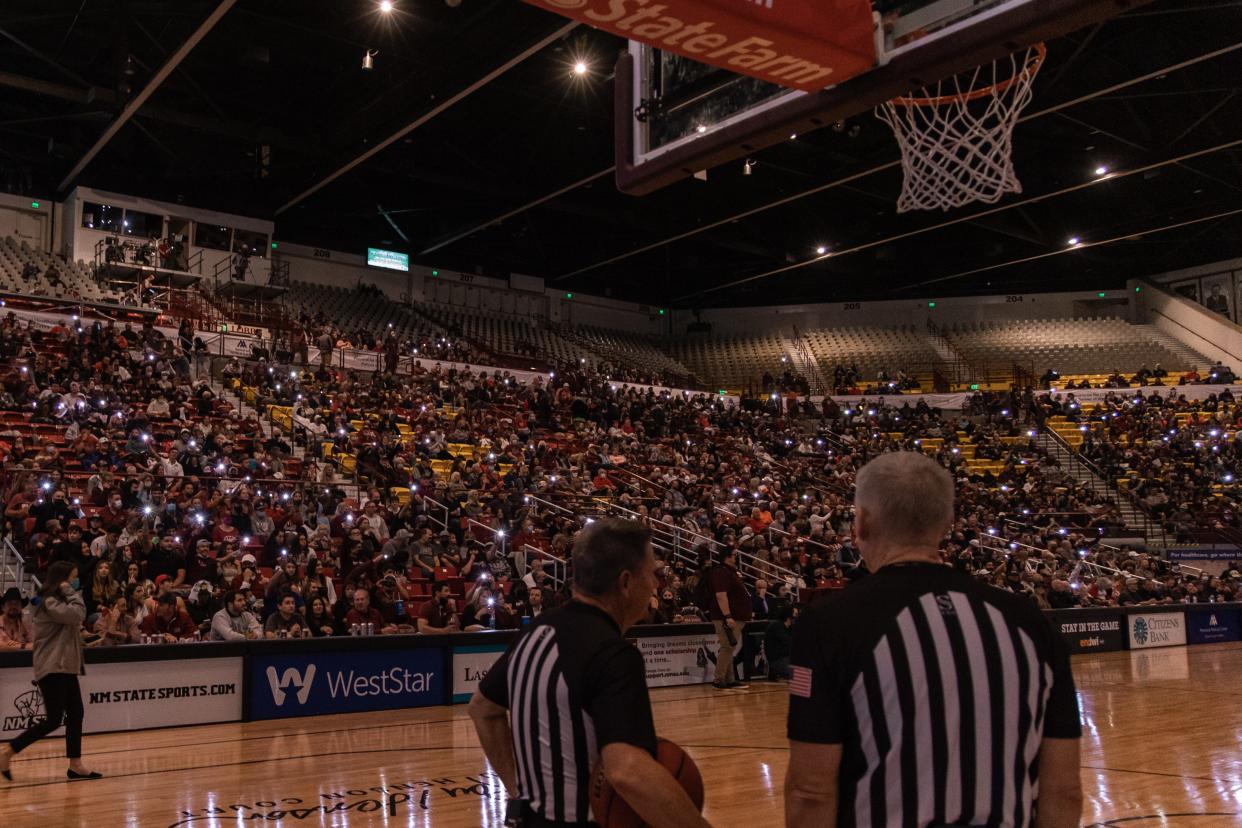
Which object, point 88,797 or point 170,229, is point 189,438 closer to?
point 88,797

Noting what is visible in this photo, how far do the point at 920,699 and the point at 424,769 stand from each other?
6925 millimetres

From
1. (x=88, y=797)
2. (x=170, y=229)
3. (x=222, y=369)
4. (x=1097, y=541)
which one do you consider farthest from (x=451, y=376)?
(x=88, y=797)

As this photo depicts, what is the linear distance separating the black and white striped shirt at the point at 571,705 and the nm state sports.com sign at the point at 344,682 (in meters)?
9.48

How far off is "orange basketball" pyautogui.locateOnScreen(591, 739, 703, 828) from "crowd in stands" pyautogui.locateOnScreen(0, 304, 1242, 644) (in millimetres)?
4961

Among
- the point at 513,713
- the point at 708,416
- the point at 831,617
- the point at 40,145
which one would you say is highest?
the point at 40,145

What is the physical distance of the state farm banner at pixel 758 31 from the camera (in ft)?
17.8

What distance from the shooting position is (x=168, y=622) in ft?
39.1

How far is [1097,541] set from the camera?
83.9 feet

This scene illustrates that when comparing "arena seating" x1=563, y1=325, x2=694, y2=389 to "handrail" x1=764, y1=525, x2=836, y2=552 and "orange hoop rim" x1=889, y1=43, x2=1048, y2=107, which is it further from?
"orange hoop rim" x1=889, y1=43, x2=1048, y2=107

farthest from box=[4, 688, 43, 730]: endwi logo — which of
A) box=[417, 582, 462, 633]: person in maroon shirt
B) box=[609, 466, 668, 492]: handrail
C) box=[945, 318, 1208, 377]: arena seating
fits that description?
box=[945, 318, 1208, 377]: arena seating

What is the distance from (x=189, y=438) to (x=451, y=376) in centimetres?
1025

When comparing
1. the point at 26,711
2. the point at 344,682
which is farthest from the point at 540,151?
the point at 26,711

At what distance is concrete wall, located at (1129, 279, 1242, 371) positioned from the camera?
36.2 metres

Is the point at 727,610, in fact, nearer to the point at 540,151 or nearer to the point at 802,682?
the point at 802,682
